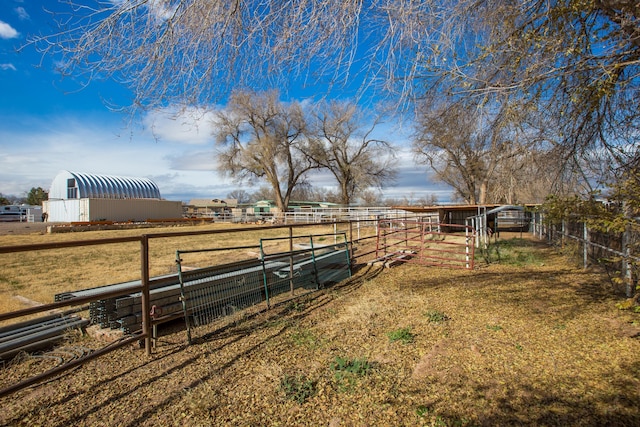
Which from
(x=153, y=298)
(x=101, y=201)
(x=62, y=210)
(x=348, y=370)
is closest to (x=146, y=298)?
(x=153, y=298)

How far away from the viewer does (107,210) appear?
3706 cm

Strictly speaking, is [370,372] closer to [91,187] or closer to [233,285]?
[233,285]

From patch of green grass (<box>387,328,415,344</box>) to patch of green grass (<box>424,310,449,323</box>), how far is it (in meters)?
0.65

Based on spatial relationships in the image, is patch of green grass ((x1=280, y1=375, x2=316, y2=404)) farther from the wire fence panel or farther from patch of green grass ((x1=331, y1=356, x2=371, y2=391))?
the wire fence panel

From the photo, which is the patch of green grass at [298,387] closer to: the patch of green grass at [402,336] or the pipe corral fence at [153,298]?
the patch of green grass at [402,336]

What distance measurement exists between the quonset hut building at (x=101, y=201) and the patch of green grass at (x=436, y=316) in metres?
38.9

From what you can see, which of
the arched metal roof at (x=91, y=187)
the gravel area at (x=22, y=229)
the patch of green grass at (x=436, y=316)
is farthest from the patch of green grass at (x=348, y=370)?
the arched metal roof at (x=91, y=187)

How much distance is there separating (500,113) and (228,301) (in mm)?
5037

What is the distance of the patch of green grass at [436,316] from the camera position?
508cm

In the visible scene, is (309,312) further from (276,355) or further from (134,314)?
(134,314)

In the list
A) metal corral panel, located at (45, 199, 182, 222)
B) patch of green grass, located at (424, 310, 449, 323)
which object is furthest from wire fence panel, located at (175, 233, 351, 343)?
metal corral panel, located at (45, 199, 182, 222)

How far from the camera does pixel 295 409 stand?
2.98 m

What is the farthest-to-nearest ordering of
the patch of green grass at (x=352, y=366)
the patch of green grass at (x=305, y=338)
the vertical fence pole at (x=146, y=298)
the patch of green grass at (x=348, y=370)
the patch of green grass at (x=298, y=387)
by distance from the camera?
1. the patch of green grass at (x=305, y=338)
2. the vertical fence pole at (x=146, y=298)
3. the patch of green grass at (x=352, y=366)
4. the patch of green grass at (x=348, y=370)
5. the patch of green grass at (x=298, y=387)

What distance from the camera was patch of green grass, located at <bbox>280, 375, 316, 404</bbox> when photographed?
3143mm
